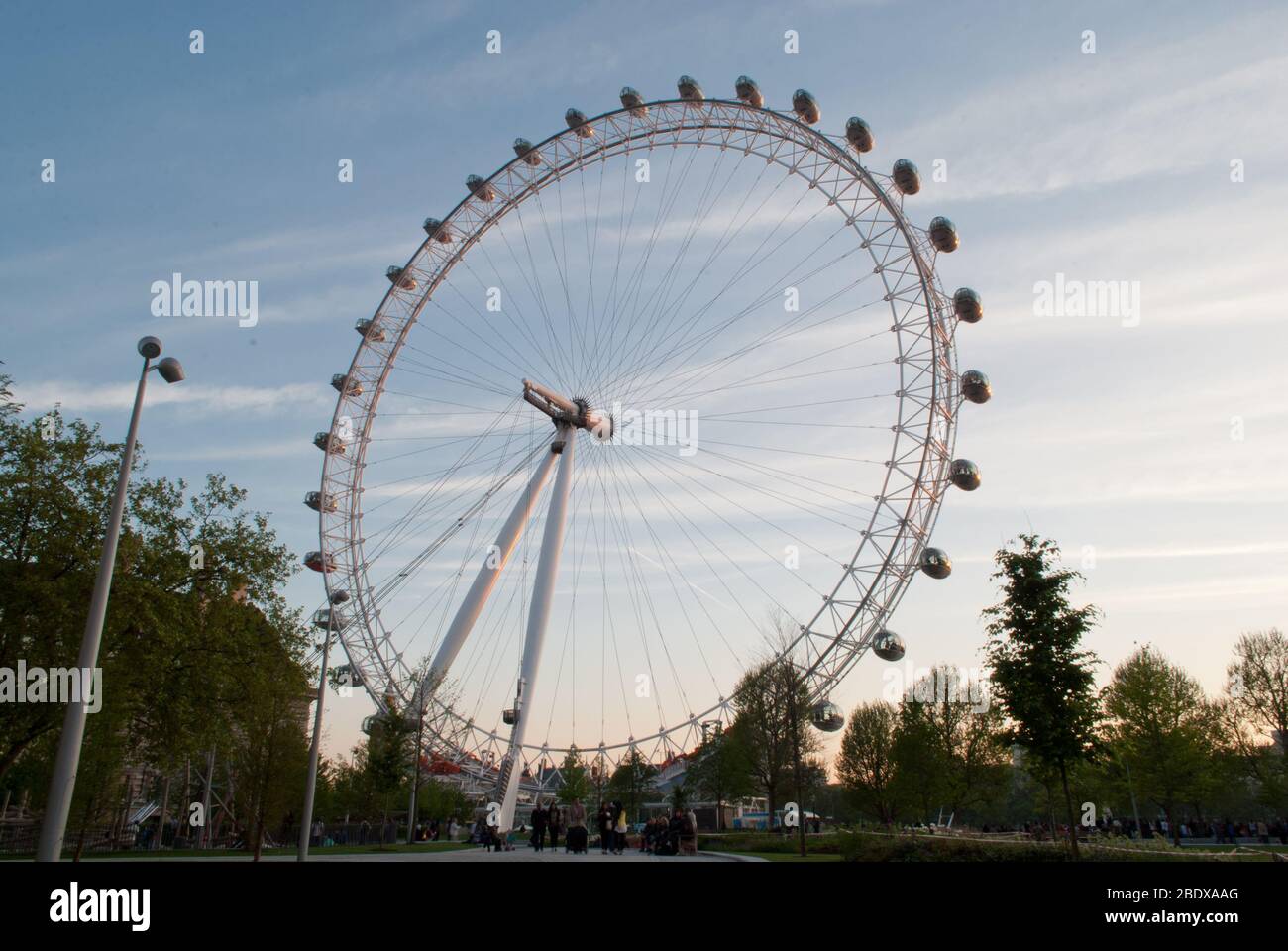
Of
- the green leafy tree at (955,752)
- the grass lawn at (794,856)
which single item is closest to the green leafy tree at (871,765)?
the green leafy tree at (955,752)

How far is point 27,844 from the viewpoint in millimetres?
44219

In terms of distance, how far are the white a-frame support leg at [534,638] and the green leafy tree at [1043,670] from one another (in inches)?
672

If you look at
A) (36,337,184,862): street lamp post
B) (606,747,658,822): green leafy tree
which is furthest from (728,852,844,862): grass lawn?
(606,747,658,822): green leafy tree

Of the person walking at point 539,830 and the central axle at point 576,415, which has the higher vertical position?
the central axle at point 576,415

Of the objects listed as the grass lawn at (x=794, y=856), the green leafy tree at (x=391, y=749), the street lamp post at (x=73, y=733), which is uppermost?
the street lamp post at (x=73, y=733)

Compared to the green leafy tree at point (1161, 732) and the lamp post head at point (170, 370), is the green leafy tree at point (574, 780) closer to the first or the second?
the green leafy tree at point (1161, 732)

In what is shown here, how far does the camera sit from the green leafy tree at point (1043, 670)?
24922mm

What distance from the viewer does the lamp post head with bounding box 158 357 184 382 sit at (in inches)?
607

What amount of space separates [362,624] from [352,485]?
716 centimetres

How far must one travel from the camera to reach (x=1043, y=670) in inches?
993

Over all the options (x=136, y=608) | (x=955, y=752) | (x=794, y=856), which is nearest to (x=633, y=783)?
(x=955, y=752)

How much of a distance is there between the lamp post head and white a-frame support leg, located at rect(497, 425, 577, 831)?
846 inches
